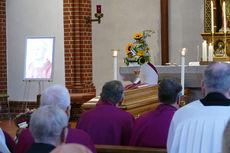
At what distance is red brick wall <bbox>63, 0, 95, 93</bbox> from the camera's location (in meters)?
10.6

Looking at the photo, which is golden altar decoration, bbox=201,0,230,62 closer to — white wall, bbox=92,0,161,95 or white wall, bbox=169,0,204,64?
white wall, bbox=169,0,204,64

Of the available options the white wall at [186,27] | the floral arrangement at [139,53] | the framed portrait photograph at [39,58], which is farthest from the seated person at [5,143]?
the white wall at [186,27]

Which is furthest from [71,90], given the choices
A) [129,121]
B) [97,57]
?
[129,121]

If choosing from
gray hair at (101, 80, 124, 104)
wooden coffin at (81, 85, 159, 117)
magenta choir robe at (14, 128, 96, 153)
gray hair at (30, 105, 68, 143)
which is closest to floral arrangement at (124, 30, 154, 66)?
wooden coffin at (81, 85, 159, 117)

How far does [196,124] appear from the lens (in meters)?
3.05

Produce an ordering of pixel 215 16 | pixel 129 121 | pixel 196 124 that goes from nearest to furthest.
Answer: pixel 196 124, pixel 129 121, pixel 215 16

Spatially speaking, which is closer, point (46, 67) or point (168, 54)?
point (46, 67)

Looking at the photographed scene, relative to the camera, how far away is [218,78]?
3.05 m

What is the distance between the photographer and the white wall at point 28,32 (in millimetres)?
11172

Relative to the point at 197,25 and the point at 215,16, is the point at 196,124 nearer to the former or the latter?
the point at 215,16

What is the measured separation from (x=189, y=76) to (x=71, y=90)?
219 inches

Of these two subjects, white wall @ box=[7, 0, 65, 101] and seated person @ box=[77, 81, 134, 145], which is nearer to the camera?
seated person @ box=[77, 81, 134, 145]

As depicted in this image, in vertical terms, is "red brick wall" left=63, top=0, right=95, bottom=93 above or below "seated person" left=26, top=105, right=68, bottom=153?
above

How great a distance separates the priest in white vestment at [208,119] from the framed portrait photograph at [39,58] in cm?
764
